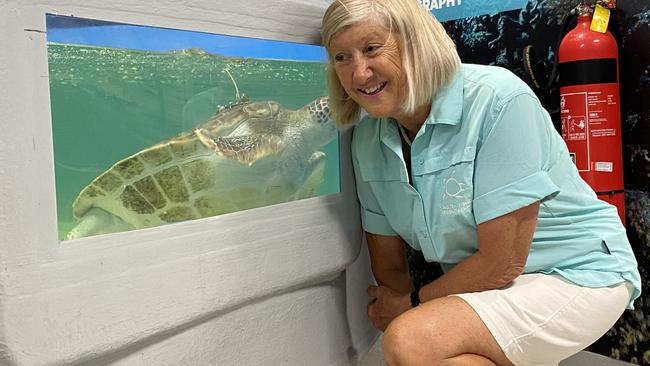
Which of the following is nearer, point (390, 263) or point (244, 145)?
point (244, 145)

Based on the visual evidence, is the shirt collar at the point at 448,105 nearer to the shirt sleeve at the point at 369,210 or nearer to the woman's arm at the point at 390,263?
the shirt sleeve at the point at 369,210

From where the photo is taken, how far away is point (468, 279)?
63.4 inches

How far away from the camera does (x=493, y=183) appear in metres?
1.50

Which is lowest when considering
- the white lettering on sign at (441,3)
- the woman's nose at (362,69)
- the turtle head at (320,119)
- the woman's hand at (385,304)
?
the woman's hand at (385,304)

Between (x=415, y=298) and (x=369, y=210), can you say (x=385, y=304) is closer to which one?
(x=415, y=298)

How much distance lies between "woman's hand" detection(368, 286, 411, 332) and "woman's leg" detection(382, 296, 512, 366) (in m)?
0.30

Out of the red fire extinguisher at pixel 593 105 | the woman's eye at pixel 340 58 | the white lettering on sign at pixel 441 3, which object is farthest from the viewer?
the white lettering on sign at pixel 441 3

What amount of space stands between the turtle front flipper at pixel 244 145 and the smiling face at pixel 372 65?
31cm

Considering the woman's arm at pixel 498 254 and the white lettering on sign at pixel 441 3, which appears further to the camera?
the white lettering on sign at pixel 441 3

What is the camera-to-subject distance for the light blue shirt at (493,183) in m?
1.48

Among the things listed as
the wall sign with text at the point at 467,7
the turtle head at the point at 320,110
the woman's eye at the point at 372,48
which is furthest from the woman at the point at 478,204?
the wall sign with text at the point at 467,7

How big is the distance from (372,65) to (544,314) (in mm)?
768

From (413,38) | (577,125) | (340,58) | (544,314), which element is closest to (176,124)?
(340,58)

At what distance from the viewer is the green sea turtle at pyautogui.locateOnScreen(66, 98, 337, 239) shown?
136 centimetres
